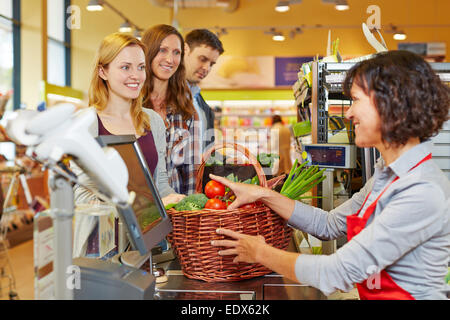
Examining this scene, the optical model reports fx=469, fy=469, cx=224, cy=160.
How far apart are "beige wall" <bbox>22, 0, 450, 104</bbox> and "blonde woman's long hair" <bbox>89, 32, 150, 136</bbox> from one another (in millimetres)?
9468

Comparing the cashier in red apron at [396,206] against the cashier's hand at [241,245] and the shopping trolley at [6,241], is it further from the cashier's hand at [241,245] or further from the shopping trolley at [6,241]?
the shopping trolley at [6,241]

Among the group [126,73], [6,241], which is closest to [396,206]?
[126,73]

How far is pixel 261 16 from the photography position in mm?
12109

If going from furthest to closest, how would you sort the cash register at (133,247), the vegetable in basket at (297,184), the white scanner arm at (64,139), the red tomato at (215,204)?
1. the vegetable in basket at (297,184)
2. the red tomato at (215,204)
3. the cash register at (133,247)
4. the white scanner arm at (64,139)

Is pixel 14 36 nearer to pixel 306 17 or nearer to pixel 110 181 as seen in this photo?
pixel 306 17

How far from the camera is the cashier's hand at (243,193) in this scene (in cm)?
153

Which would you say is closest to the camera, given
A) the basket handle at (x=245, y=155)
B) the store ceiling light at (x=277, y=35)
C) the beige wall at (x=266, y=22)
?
the basket handle at (x=245, y=155)

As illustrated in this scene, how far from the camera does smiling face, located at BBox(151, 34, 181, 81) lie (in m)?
2.77

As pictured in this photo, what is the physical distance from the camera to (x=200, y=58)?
3.24m

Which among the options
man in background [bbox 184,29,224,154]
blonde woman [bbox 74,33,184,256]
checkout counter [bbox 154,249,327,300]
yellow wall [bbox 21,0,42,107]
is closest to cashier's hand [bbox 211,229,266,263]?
checkout counter [bbox 154,249,327,300]

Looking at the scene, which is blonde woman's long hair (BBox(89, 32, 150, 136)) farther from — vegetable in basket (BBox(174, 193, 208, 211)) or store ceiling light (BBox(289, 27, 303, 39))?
store ceiling light (BBox(289, 27, 303, 39))

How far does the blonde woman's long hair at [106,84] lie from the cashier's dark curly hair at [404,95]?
122 cm

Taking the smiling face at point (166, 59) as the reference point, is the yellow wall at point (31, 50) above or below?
above

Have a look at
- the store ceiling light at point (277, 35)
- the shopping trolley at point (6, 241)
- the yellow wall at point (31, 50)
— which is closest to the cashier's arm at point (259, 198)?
the shopping trolley at point (6, 241)
